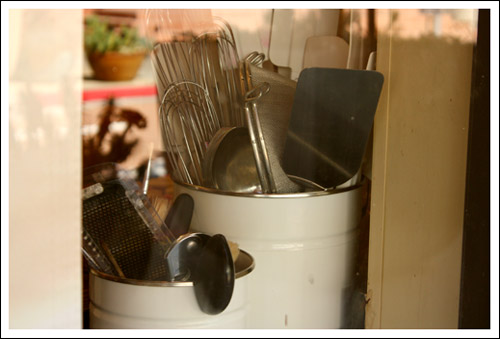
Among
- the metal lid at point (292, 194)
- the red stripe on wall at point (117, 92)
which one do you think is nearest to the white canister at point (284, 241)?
the metal lid at point (292, 194)

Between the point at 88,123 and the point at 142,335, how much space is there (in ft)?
0.56

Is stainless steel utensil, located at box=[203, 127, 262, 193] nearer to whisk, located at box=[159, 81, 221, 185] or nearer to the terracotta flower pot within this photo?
whisk, located at box=[159, 81, 221, 185]

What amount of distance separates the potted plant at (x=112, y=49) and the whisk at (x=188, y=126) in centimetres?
9

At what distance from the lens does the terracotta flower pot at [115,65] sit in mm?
411

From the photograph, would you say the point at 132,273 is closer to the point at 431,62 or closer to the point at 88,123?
the point at 88,123

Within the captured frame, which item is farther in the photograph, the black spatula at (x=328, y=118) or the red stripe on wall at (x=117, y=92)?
the black spatula at (x=328, y=118)

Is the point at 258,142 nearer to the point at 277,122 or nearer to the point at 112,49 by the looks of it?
the point at 277,122

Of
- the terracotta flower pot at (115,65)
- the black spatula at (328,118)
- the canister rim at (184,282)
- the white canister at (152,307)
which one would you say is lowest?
the white canister at (152,307)

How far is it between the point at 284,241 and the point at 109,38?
0.82 ft

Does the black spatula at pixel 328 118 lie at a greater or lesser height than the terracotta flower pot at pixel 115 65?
lesser

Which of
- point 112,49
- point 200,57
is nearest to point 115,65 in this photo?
point 112,49

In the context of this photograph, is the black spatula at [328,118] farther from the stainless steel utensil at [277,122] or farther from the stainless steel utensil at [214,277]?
the stainless steel utensil at [214,277]

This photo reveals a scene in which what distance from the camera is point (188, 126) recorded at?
58 cm

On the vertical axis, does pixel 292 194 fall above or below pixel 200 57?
below
